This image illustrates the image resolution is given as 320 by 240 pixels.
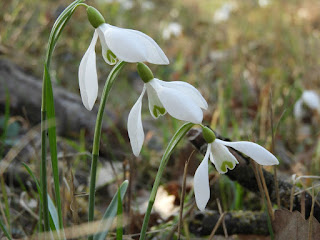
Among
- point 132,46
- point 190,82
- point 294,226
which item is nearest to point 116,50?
point 132,46

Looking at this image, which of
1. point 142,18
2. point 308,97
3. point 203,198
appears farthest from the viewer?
point 142,18

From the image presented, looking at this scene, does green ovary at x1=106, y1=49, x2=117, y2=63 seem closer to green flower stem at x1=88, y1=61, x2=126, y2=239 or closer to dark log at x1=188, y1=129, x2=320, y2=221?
green flower stem at x1=88, y1=61, x2=126, y2=239

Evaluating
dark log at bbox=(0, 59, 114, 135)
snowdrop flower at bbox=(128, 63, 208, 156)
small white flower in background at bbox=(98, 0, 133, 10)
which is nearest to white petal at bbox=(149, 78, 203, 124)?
snowdrop flower at bbox=(128, 63, 208, 156)

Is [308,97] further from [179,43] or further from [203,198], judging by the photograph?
[179,43]

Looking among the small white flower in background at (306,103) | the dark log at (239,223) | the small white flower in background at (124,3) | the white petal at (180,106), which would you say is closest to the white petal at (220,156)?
the white petal at (180,106)

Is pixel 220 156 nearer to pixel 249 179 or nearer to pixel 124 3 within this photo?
pixel 249 179

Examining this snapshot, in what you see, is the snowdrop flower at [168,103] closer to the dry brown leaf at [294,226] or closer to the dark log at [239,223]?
the dry brown leaf at [294,226]

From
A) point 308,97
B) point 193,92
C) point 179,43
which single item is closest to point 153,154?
point 308,97
